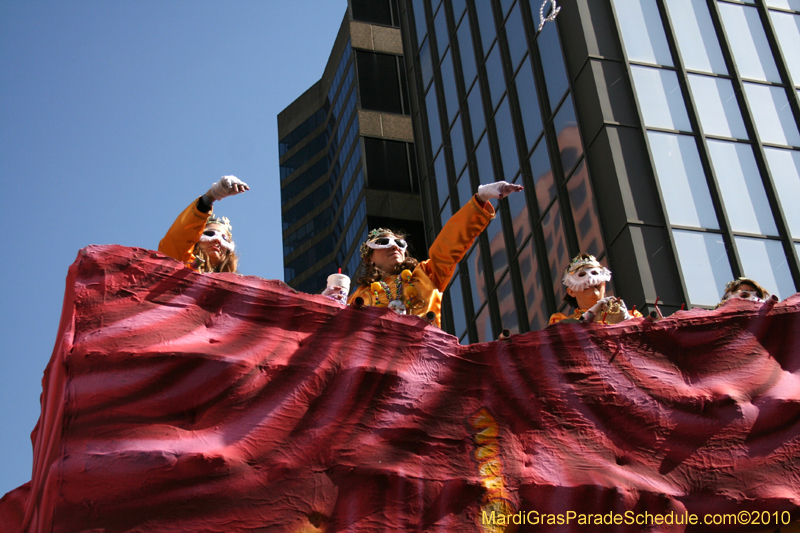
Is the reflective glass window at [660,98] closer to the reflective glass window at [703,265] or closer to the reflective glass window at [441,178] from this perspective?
the reflective glass window at [703,265]

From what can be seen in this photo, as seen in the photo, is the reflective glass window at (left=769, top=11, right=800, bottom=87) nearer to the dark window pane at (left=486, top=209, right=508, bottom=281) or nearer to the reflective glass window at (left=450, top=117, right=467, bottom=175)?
the dark window pane at (left=486, top=209, right=508, bottom=281)

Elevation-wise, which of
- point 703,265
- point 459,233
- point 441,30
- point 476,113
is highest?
point 441,30

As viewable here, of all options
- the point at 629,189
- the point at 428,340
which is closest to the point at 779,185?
the point at 629,189

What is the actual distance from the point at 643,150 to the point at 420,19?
33.1ft

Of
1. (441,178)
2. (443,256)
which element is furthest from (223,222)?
(441,178)

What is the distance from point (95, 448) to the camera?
150 inches

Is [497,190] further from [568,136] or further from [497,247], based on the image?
[497,247]

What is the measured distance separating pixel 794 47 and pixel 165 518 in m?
13.7

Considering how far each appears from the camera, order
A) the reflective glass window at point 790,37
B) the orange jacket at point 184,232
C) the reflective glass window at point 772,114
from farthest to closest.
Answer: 1. the reflective glass window at point 790,37
2. the reflective glass window at point 772,114
3. the orange jacket at point 184,232

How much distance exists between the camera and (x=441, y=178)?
19484 mm

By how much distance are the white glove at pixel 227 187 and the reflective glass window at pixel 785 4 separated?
12.3m

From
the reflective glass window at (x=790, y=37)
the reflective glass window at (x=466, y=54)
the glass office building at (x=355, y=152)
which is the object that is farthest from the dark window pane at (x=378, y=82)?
the reflective glass window at (x=790, y=37)

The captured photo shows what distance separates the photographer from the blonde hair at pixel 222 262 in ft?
20.3

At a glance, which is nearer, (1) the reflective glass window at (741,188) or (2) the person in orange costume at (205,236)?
(2) the person in orange costume at (205,236)
